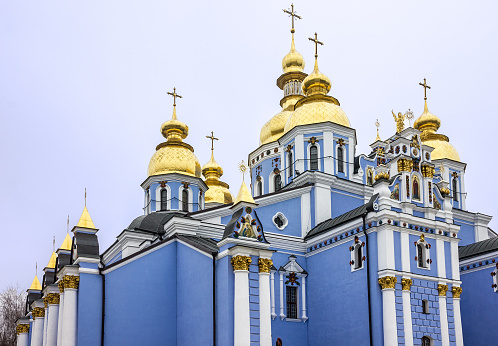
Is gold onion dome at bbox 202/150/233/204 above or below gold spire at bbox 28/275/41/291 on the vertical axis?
above

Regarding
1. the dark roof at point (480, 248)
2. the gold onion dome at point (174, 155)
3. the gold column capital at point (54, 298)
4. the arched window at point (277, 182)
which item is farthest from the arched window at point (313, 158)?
the gold column capital at point (54, 298)

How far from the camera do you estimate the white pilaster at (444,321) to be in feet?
62.1

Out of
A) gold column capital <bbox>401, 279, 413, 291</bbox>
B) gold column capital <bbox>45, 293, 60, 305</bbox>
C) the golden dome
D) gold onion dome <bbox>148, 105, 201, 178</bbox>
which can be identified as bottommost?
gold column capital <bbox>45, 293, 60, 305</bbox>

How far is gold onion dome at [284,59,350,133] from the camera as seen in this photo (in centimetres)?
2411

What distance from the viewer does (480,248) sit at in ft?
73.1

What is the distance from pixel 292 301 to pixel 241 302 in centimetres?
580

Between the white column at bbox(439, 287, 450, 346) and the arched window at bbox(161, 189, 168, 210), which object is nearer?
the white column at bbox(439, 287, 450, 346)

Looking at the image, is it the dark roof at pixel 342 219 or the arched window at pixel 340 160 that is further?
the arched window at pixel 340 160

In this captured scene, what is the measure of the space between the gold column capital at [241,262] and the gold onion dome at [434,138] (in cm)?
1467

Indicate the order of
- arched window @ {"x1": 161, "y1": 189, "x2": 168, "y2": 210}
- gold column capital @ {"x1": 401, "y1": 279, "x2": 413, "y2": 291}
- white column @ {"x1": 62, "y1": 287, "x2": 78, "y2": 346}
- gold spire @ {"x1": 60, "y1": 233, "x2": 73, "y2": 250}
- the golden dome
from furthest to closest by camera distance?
the golden dome < arched window @ {"x1": 161, "y1": 189, "x2": 168, "y2": 210} < gold spire @ {"x1": 60, "y1": 233, "x2": 73, "y2": 250} < gold column capital @ {"x1": 401, "y1": 279, "x2": 413, "y2": 291} < white column @ {"x1": 62, "y1": 287, "x2": 78, "y2": 346}

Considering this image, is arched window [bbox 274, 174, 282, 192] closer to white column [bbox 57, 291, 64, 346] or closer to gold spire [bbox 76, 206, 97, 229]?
gold spire [bbox 76, 206, 97, 229]

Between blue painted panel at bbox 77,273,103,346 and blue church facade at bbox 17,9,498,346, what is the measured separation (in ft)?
0.09

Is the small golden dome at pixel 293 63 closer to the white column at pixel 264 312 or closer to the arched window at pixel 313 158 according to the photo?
the arched window at pixel 313 158

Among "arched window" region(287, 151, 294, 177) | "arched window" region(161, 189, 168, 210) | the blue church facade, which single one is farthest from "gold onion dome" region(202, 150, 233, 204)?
"arched window" region(287, 151, 294, 177)
